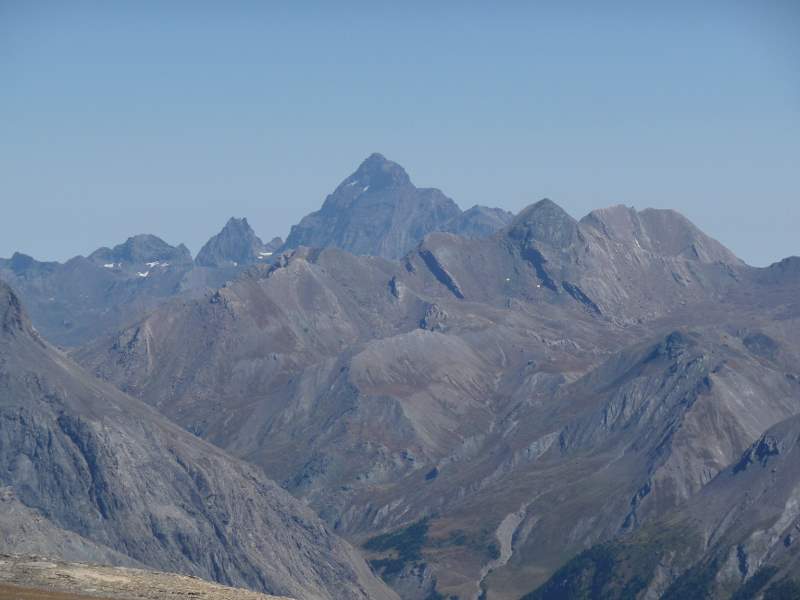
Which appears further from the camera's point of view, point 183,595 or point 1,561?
point 1,561

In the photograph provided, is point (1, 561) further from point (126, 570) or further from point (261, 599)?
point (261, 599)

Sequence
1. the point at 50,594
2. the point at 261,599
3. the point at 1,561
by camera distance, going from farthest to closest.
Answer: the point at 1,561 < the point at 261,599 < the point at 50,594

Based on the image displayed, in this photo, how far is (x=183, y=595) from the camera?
507 feet

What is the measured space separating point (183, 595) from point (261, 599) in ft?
23.2

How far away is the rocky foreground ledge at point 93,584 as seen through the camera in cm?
15125

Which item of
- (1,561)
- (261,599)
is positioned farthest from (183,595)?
(1,561)

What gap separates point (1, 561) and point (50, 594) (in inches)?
849

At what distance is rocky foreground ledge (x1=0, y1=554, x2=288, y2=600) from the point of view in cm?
15125

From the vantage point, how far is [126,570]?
16812 cm

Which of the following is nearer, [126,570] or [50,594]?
[50,594]

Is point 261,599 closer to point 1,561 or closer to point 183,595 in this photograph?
point 183,595

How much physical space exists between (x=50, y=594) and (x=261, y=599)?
1970cm

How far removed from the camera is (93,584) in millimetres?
157375

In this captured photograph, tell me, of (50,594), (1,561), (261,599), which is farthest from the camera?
(1,561)
